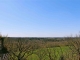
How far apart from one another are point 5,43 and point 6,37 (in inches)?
24.3

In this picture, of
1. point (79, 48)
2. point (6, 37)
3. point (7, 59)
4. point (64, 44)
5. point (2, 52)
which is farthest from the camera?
point (64, 44)

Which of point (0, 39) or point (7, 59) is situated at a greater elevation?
point (0, 39)

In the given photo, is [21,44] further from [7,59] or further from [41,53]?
[41,53]

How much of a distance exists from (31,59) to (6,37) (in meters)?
4.34

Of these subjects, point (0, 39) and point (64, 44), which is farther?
point (64, 44)

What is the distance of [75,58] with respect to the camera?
17578 millimetres

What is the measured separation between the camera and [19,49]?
11727 millimetres

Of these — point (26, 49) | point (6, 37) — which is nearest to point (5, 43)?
point (6, 37)

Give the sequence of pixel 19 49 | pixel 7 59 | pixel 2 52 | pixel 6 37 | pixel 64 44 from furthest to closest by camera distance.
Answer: pixel 64 44 < pixel 6 37 < pixel 2 52 < pixel 7 59 < pixel 19 49

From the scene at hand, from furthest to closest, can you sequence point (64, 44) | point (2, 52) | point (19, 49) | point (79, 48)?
point (64, 44)
point (79, 48)
point (2, 52)
point (19, 49)

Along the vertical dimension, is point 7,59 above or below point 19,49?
below

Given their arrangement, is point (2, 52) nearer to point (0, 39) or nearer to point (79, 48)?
point (0, 39)

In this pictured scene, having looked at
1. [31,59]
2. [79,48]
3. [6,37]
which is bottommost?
[31,59]

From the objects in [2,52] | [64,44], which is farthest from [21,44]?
[64,44]
